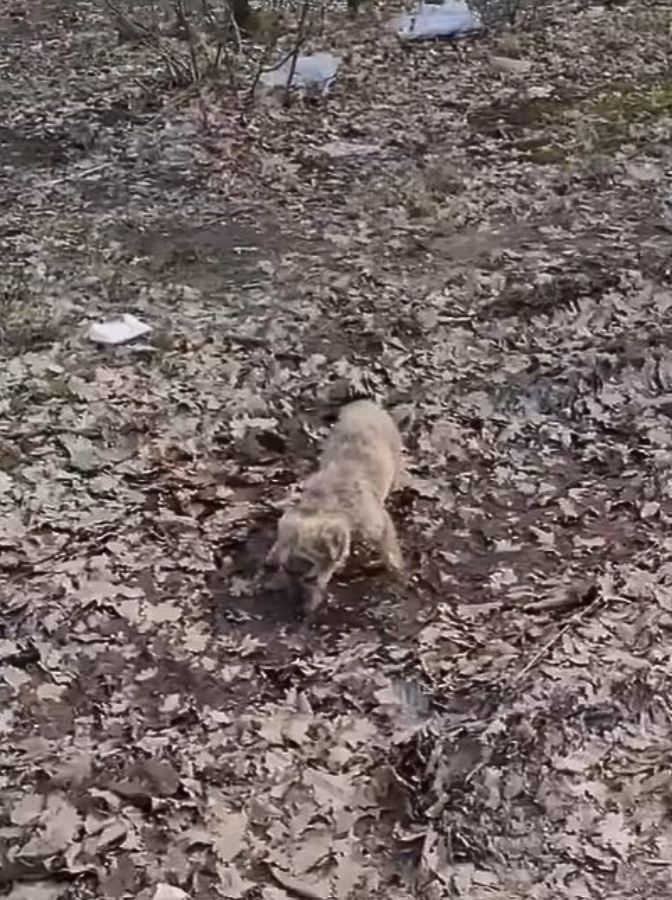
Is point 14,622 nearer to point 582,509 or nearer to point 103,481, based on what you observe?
point 103,481

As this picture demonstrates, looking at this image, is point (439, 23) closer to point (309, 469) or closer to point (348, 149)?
point (348, 149)

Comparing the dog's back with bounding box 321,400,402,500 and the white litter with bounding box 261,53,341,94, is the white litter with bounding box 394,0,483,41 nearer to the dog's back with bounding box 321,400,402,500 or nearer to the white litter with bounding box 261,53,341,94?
the white litter with bounding box 261,53,341,94

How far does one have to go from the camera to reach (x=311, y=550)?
10.7 ft

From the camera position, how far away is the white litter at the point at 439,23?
7.59 metres

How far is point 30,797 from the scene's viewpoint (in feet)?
9.32

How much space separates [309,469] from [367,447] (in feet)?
1.37

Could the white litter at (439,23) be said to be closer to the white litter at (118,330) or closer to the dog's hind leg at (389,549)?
the white litter at (118,330)

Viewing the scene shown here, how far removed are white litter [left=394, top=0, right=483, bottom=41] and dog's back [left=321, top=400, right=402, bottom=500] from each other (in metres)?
4.41

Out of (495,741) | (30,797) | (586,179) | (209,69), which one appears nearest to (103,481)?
(30,797)

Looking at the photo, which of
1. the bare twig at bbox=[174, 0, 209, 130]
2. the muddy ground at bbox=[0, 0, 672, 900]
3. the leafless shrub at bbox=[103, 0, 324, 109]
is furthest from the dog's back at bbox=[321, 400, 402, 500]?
the leafless shrub at bbox=[103, 0, 324, 109]

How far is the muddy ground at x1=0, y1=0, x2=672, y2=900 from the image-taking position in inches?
109

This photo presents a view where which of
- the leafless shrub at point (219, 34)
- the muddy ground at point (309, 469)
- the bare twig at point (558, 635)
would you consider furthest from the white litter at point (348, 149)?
the bare twig at point (558, 635)

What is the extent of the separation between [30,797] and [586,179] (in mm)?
3946

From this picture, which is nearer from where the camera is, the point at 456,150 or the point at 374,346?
the point at 374,346
